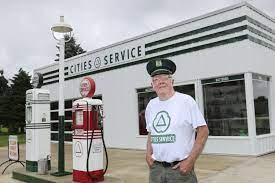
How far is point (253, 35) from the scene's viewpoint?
12.0 m

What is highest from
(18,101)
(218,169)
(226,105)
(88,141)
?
(18,101)

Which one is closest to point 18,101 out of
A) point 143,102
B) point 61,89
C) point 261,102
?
point 143,102

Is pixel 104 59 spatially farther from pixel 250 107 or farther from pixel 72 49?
pixel 72 49

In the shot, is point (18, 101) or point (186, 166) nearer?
point (186, 166)

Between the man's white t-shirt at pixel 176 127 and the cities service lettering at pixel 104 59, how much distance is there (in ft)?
38.6

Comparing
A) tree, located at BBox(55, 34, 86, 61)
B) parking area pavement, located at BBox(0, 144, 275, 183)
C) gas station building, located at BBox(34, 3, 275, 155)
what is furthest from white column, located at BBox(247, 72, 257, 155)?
tree, located at BBox(55, 34, 86, 61)

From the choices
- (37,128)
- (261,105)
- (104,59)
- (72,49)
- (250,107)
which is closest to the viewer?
(37,128)

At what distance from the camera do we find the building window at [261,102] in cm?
1198

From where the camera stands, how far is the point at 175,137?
3.29 metres

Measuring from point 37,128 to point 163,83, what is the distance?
6.36 m

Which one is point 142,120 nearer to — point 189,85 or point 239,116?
point 189,85

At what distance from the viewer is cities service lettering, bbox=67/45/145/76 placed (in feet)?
50.6

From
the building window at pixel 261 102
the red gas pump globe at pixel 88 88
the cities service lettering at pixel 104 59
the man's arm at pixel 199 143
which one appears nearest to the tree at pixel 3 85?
the cities service lettering at pixel 104 59

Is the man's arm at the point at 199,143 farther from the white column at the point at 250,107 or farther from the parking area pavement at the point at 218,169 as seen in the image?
the white column at the point at 250,107
